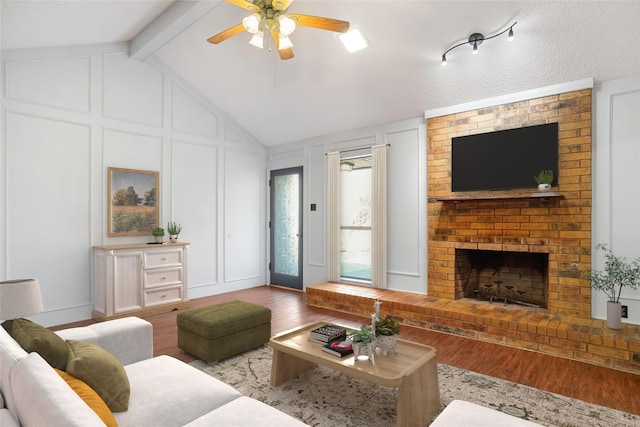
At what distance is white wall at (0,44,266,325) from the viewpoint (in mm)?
4180

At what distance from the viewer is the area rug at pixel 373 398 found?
2.37m

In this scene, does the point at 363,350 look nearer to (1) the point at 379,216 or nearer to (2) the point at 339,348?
(2) the point at 339,348

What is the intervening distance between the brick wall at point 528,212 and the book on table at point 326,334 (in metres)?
2.44

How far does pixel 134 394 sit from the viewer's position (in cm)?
186

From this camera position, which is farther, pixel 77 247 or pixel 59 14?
pixel 77 247

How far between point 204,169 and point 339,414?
15.4 feet

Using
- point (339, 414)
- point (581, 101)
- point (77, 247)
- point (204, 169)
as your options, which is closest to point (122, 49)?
point (204, 169)

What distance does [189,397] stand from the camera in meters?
1.82

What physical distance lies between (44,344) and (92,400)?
45 cm

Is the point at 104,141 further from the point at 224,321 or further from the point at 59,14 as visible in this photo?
the point at 224,321

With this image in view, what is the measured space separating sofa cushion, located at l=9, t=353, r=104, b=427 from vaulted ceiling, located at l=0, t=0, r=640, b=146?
11.9 ft

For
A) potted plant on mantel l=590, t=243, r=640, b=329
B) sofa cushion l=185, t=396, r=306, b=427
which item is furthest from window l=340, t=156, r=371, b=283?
sofa cushion l=185, t=396, r=306, b=427

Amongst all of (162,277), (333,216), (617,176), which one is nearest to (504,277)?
(617,176)

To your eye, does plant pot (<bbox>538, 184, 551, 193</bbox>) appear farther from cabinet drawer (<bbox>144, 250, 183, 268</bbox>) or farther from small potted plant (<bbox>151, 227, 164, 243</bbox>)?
small potted plant (<bbox>151, 227, 164, 243</bbox>)
